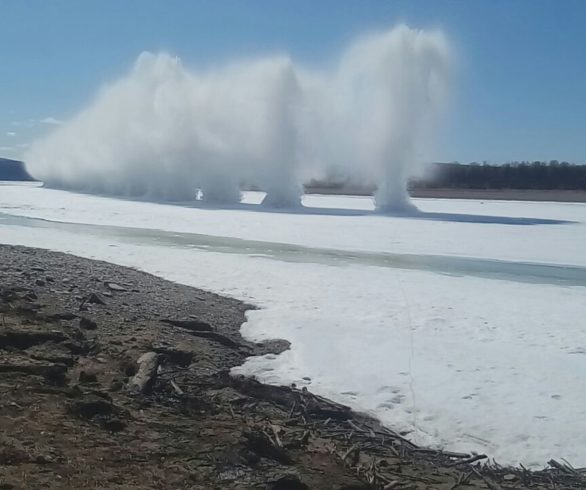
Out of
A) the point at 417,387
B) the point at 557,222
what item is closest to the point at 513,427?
the point at 417,387

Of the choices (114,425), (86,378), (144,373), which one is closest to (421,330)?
(144,373)

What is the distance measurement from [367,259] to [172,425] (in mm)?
14150

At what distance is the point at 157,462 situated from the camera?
515cm

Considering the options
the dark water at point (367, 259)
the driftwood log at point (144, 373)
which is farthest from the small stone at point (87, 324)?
the dark water at point (367, 259)

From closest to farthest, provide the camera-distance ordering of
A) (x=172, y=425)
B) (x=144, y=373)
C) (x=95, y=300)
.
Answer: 1. (x=172, y=425)
2. (x=144, y=373)
3. (x=95, y=300)

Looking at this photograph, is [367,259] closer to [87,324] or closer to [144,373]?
[87,324]

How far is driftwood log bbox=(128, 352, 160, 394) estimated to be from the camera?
6996 mm

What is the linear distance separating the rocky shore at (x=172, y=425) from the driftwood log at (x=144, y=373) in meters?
0.02

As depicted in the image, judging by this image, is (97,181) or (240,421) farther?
(97,181)

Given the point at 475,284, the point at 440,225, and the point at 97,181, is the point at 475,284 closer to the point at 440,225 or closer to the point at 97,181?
the point at 440,225

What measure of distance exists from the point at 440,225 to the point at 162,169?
3182cm

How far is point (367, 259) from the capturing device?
19828mm

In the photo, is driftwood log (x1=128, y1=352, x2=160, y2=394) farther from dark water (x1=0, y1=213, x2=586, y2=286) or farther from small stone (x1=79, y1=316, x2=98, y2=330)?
dark water (x1=0, y1=213, x2=586, y2=286)

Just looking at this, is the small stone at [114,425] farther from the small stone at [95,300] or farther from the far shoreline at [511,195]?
the far shoreline at [511,195]
